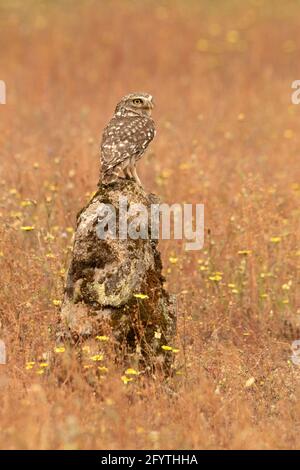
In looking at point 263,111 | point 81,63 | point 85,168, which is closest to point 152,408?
point 85,168

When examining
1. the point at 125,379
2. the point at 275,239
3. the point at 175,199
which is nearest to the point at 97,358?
the point at 125,379

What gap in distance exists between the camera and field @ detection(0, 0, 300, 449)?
21.7ft

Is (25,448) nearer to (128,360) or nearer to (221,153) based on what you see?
(128,360)

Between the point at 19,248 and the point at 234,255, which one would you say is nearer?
the point at 19,248

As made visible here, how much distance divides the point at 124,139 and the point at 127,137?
4 cm

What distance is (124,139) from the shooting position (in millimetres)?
7949

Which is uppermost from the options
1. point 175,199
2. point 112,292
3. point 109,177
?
point 175,199

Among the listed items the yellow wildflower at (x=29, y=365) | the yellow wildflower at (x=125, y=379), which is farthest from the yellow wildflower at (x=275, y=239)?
the yellow wildflower at (x=29, y=365)

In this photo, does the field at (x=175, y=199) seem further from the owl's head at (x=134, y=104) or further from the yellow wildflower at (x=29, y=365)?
the owl's head at (x=134, y=104)

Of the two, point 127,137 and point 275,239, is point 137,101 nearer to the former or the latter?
point 127,137

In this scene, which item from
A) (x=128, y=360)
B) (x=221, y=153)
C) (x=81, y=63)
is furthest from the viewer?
(x=81, y=63)

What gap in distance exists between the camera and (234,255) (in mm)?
10492

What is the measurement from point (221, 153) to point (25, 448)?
950 centimetres

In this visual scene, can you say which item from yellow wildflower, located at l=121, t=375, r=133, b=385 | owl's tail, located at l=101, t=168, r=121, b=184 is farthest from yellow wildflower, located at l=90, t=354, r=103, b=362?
owl's tail, located at l=101, t=168, r=121, b=184
